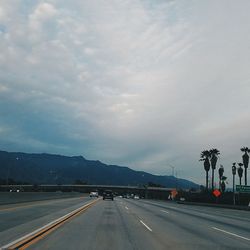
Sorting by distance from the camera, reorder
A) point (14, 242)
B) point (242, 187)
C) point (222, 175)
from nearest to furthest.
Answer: point (14, 242), point (242, 187), point (222, 175)

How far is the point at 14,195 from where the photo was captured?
44.7 metres

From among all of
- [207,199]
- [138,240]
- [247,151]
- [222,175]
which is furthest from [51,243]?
[222,175]

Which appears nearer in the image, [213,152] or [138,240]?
[138,240]

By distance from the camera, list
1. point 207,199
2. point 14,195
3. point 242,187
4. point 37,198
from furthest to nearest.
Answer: point 207,199 < point 242,187 < point 37,198 < point 14,195

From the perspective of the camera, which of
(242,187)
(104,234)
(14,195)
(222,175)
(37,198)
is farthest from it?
(222,175)

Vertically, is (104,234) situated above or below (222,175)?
below

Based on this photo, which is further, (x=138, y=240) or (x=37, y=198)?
(x=37, y=198)

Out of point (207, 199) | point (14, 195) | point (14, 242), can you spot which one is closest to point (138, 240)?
point (14, 242)

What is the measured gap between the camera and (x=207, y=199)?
99312 millimetres

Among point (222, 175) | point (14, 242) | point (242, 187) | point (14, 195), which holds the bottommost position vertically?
point (14, 242)

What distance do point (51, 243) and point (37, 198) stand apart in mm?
45209

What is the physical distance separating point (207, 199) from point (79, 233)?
85074 millimetres

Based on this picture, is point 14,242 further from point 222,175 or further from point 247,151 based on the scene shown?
Result: point 222,175

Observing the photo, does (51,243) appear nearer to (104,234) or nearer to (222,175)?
(104,234)
